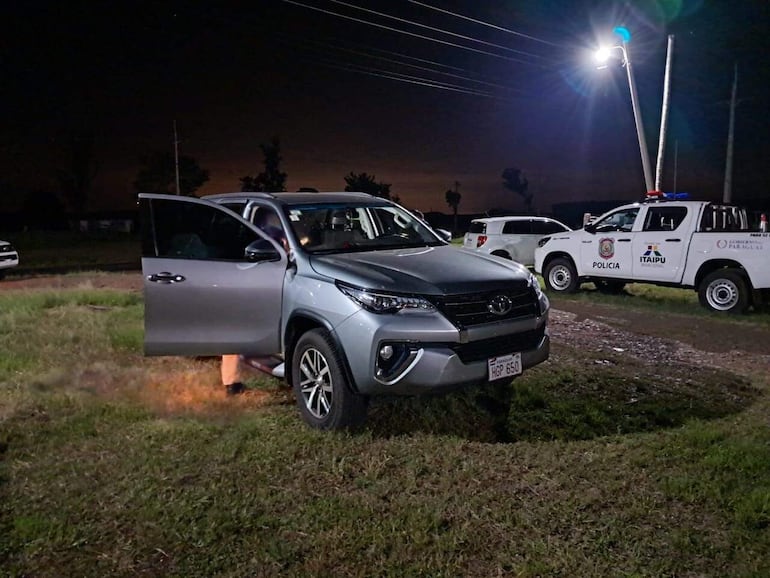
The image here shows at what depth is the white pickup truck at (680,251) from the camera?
971 centimetres

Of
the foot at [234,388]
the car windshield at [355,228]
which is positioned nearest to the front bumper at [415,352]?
the car windshield at [355,228]

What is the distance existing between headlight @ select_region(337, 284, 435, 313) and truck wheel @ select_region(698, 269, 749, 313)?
7.58 meters

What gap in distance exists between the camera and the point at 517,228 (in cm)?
1521

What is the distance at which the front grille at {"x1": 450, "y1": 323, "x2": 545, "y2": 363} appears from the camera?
4324mm

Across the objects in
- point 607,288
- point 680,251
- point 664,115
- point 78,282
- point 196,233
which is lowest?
point 78,282

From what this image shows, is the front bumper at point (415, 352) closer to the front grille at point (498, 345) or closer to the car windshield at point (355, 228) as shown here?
the front grille at point (498, 345)

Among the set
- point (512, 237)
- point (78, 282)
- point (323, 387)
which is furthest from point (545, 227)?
point (323, 387)

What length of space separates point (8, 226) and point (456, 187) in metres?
47.0

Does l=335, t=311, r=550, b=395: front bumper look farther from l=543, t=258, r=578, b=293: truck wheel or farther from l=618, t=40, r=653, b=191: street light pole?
l=618, t=40, r=653, b=191: street light pole

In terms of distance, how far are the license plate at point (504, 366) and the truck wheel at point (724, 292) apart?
687cm

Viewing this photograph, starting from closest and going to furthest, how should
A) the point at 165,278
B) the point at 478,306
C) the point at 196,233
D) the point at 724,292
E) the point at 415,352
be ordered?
the point at 415,352, the point at 478,306, the point at 165,278, the point at 196,233, the point at 724,292

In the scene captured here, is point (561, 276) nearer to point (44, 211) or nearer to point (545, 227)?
point (545, 227)

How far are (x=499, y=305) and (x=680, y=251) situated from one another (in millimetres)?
7068

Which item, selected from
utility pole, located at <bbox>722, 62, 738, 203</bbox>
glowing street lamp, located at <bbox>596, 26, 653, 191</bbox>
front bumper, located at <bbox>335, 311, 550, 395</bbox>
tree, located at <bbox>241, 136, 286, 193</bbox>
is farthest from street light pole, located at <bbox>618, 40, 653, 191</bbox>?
tree, located at <bbox>241, 136, 286, 193</bbox>
